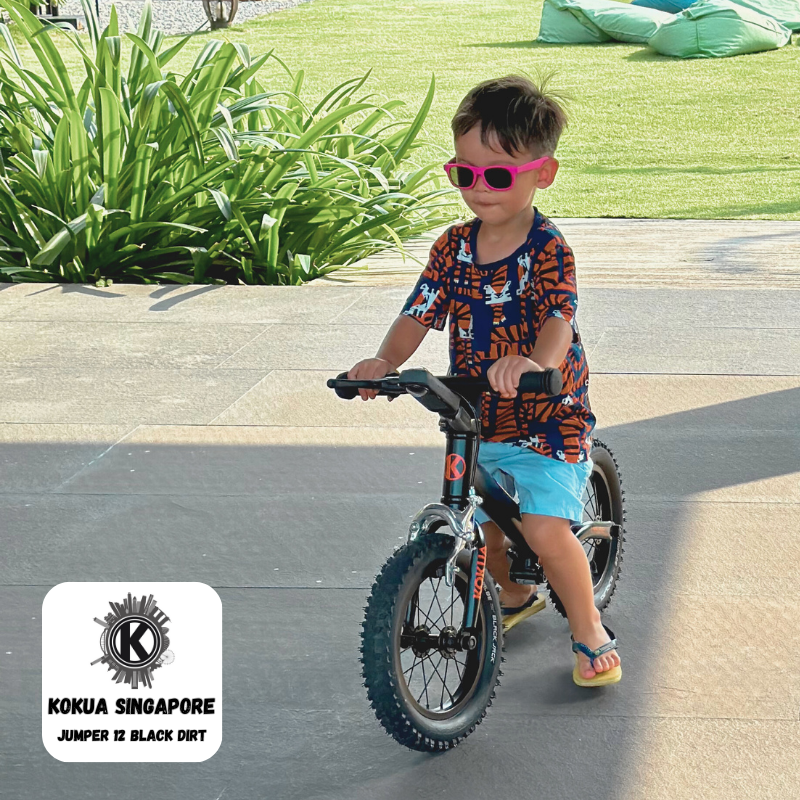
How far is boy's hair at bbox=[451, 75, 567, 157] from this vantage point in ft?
9.55

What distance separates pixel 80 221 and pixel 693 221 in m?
4.76

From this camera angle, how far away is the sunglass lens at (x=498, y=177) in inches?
115

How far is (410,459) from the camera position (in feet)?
16.3

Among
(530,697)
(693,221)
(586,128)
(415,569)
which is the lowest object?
(586,128)

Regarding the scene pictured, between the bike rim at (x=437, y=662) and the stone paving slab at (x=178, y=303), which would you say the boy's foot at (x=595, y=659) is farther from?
the stone paving slab at (x=178, y=303)

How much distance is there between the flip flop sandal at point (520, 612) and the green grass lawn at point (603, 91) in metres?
4.71

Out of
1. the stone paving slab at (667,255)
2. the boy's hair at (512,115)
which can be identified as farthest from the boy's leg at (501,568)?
the stone paving slab at (667,255)

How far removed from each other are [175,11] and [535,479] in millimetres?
26485

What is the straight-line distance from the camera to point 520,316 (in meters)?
3.03

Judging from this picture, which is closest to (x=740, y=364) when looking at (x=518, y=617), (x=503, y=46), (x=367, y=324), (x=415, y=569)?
(x=367, y=324)

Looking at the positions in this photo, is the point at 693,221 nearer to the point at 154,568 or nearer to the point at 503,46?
the point at 154,568

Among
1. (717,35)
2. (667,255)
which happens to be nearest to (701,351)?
(667,255)

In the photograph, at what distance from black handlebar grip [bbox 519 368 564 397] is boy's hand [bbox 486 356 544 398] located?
0.7 inches

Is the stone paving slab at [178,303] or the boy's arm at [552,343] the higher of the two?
the boy's arm at [552,343]
